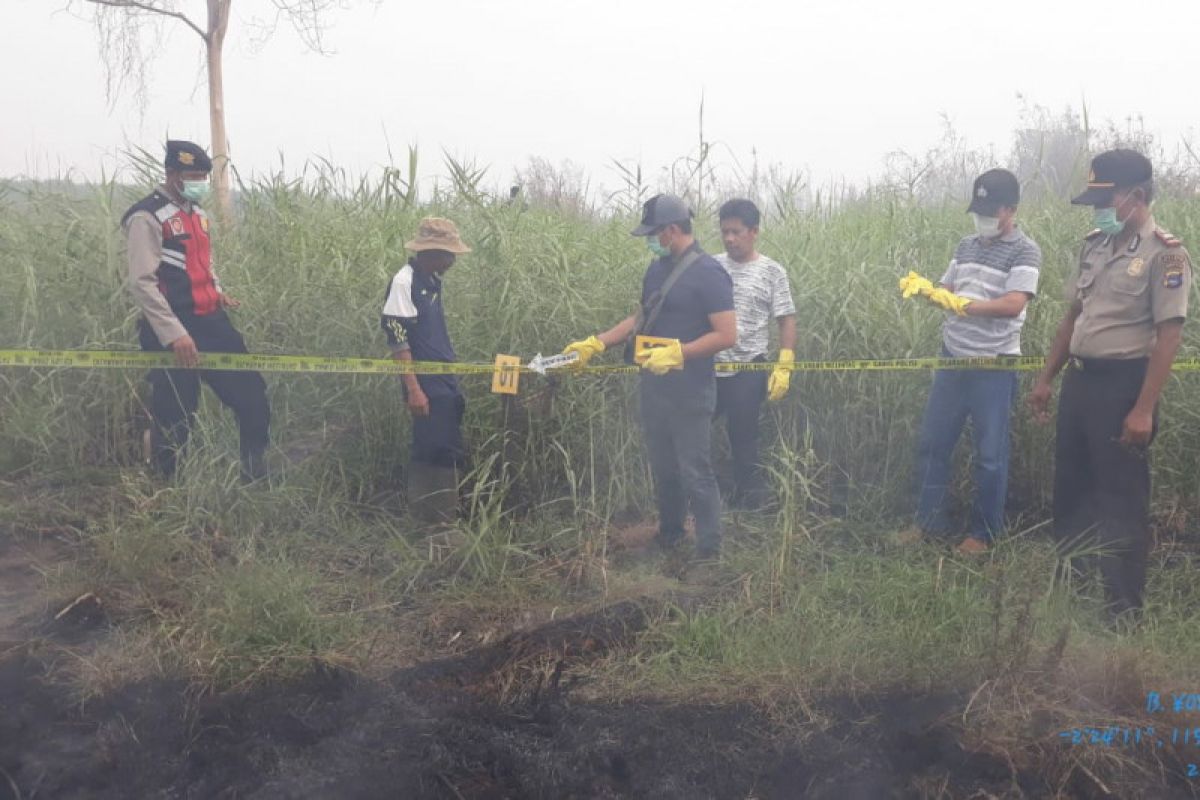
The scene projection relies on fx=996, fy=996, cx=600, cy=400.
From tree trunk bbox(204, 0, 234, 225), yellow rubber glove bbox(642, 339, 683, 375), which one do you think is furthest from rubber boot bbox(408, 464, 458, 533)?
tree trunk bbox(204, 0, 234, 225)

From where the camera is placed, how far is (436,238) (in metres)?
4.60

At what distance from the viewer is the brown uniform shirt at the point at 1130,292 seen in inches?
149

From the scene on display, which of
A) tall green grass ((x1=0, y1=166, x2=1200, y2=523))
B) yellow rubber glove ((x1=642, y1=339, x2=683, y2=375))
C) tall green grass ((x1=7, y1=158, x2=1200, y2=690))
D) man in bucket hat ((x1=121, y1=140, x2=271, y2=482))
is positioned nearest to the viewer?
tall green grass ((x1=7, y1=158, x2=1200, y2=690))

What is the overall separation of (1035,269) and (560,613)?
2.61 metres

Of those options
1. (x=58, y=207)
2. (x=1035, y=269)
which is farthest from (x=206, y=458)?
(x=1035, y=269)

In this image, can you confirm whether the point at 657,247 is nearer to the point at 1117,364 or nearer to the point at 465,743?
the point at 1117,364

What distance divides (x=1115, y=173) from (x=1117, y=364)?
75cm

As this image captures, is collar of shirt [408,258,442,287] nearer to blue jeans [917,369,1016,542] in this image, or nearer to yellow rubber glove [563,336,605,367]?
yellow rubber glove [563,336,605,367]

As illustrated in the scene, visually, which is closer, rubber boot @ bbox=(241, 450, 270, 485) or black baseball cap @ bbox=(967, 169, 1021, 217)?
black baseball cap @ bbox=(967, 169, 1021, 217)

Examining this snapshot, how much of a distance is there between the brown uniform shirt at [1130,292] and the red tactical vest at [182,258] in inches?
158

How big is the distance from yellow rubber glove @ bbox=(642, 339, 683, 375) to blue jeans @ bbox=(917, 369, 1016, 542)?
133 centimetres

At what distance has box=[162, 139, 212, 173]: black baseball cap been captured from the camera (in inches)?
187

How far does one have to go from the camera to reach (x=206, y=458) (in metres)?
4.86

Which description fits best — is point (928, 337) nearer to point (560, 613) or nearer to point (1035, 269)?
point (1035, 269)
